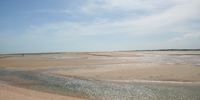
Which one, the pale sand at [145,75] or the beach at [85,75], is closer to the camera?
the beach at [85,75]

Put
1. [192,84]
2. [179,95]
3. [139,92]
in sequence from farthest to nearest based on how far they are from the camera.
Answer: [192,84], [139,92], [179,95]

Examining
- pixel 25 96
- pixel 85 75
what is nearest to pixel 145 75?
pixel 85 75

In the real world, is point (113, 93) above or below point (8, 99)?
below

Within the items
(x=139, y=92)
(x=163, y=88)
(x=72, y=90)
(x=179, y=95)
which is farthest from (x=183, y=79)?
(x=72, y=90)

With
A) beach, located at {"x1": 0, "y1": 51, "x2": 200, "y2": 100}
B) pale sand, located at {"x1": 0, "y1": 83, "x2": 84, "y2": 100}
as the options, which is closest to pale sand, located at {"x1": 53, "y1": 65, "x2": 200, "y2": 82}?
beach, located at {"x1": 0, "y1": 51, "x2": 200, "y2": 100}

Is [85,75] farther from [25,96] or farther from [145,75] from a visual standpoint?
[25,96]

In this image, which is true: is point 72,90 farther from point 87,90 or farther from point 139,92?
point 139,92

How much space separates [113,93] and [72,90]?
285 cm

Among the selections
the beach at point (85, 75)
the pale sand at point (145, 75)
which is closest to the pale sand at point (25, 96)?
the beach at point (85, 75)

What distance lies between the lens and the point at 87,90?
9477 mm

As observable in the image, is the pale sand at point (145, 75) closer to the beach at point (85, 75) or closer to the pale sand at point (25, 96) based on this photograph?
the beach at point (85, 75)

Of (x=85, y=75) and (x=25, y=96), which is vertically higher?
(x=25, y=96)

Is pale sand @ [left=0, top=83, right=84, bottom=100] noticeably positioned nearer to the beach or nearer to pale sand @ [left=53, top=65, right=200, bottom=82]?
the beach

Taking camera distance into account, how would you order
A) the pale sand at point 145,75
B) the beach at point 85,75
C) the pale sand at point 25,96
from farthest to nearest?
1. the pale sand at point 145,75
2. the beach at point 85,75
3. the pale sand at point 25,96
